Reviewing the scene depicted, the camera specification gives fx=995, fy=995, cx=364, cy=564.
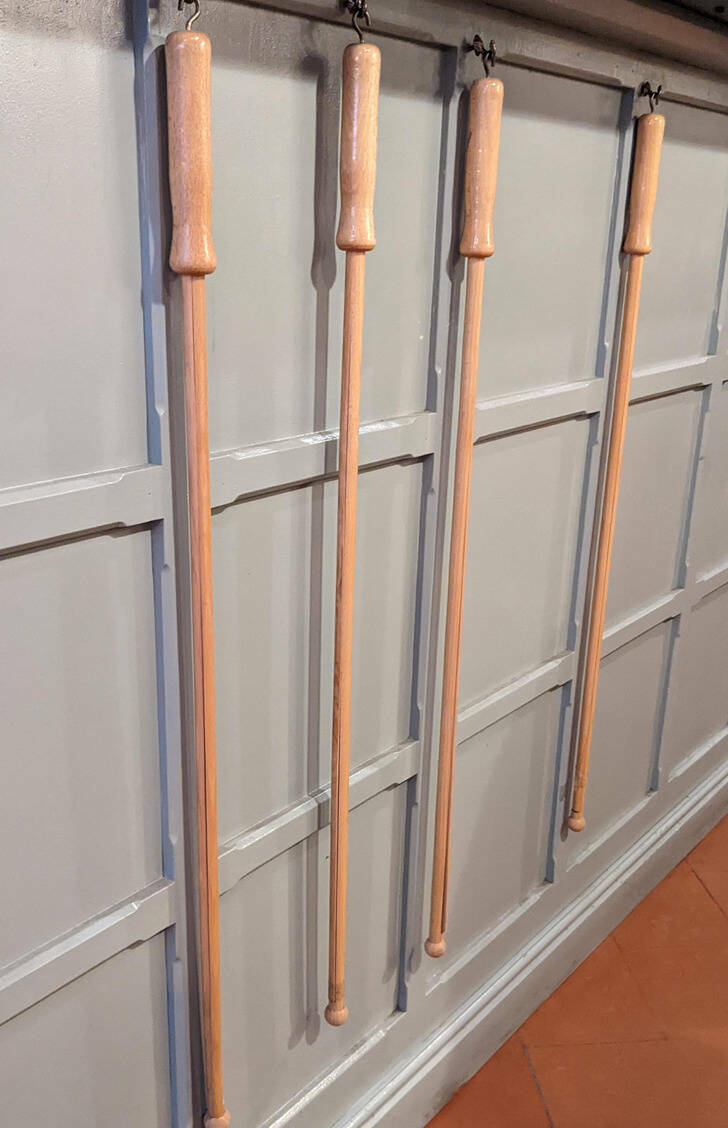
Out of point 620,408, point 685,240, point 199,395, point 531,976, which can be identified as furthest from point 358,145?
point 531,976

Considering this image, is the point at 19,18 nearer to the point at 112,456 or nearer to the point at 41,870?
the point at 112,456

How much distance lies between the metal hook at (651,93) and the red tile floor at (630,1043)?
1698mm

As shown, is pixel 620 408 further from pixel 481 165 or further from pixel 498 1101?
pixel 498 1101

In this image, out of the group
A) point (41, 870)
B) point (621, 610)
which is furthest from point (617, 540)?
point (41, 870)

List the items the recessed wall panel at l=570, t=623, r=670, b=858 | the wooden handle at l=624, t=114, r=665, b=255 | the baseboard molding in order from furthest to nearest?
1. the recessed wall panel at l=570, t=623, r=670, b=858
2. the baseboard molding
3. the wooden handle at l=624, t=114, r=665, b=255

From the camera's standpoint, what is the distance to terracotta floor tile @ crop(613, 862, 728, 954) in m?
2.24

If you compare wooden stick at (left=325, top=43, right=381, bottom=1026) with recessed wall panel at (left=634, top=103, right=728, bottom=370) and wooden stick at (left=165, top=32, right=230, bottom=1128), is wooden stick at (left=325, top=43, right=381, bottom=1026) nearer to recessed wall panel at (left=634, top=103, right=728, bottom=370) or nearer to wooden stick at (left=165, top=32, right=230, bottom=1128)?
wooden stick at (left=165, top=32, right=230, bottom=1128)

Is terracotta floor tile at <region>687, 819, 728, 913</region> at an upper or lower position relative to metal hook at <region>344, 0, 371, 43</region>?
lower

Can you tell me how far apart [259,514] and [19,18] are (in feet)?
1.85

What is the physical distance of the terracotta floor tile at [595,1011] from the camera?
197cm

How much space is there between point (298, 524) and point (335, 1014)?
731 millimetres

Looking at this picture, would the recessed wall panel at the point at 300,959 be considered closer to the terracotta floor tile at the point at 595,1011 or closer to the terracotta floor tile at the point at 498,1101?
the terracotta floor tile at the point at 498,1101

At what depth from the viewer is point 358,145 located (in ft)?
3.57

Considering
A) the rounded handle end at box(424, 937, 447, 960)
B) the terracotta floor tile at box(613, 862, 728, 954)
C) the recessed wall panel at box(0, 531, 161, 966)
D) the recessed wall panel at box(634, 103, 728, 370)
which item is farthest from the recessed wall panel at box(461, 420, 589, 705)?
the terracotta floor tile at box(613, 862, 728, 954)
